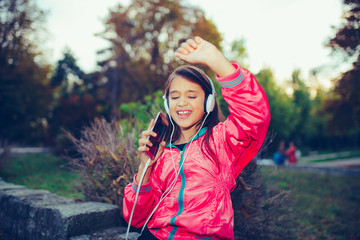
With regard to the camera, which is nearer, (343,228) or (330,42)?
(343,228)

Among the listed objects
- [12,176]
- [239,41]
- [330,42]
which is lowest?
[12,176]

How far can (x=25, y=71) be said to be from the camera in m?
14.4

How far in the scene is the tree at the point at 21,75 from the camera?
1402cm

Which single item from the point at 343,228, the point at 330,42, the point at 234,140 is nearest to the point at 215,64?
the point at 234,140

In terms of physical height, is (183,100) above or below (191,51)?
below

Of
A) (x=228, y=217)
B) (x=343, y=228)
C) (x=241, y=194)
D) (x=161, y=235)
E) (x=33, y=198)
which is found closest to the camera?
(x=228, y=217)

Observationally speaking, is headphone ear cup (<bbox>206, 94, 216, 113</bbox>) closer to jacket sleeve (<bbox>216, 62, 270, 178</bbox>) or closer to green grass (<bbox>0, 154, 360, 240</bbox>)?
jacket sleeve (<bbox>216, 62, 270, 178</bbox>)

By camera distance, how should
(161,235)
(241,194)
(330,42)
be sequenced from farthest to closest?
(330,42)
(241,194)
(161,235)

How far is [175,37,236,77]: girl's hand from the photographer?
1436mm

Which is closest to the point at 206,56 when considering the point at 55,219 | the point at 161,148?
the point at 161,148

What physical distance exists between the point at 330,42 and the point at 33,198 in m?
6.72

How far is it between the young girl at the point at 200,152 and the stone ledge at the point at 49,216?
0.91 meters

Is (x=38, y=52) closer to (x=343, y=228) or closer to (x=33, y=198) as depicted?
(x=33, y=198)

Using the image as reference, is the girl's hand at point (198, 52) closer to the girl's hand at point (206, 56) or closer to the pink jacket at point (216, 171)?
the girl's hand at point (206, 56)
